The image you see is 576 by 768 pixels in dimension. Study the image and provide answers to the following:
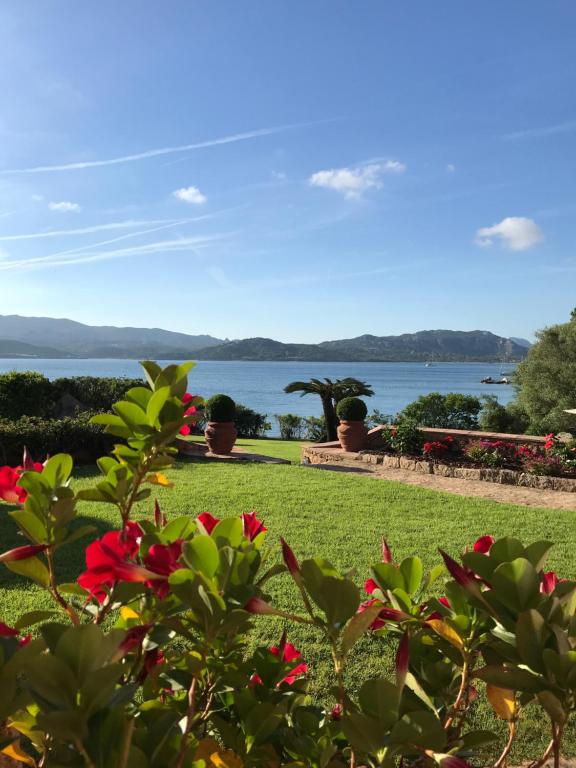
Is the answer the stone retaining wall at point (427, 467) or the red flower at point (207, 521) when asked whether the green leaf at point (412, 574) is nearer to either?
the red flower at point (207, 521)

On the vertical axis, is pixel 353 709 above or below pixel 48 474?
below

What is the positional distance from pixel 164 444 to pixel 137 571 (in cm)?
31

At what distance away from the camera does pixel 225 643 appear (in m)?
0.94

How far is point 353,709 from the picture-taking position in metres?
0.78

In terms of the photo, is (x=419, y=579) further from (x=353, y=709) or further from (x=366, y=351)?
(x=366, y=351)

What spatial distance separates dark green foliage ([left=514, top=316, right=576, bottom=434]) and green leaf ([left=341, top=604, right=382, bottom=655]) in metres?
21.9

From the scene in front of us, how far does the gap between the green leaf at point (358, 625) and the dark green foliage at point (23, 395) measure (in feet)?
50.8

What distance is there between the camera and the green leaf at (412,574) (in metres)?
0.94

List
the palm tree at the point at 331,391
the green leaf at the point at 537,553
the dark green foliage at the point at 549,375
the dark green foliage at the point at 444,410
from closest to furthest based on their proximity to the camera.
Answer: the green leaf at the point at 537,553
the palm tree at the point at 331,391
the dark green foliage at the point at 444,410
the dark green foliage at the point at 549,375

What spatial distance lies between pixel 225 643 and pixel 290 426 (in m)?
21.4

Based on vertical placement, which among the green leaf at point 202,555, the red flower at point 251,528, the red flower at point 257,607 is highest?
the green leaf at point 202,555

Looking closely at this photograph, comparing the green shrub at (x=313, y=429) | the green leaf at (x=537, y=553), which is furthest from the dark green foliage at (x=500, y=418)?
the green leaf at (x=537, y=553)

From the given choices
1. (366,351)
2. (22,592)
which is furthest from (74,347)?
(22,592)

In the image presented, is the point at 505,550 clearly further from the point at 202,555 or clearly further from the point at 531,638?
the point at 202,555
